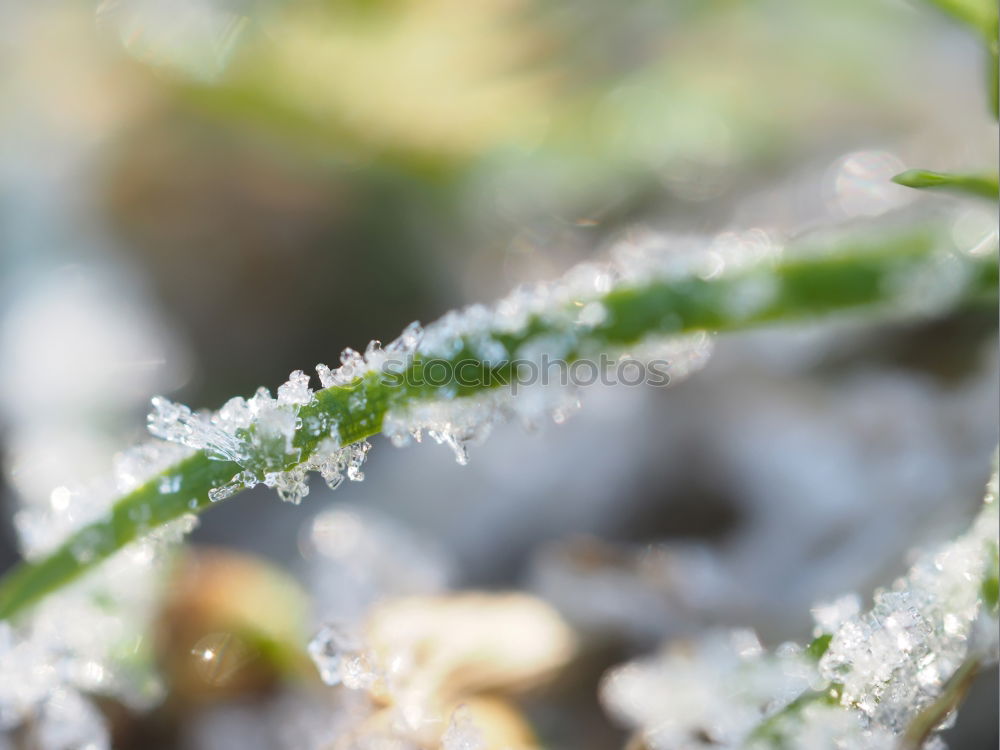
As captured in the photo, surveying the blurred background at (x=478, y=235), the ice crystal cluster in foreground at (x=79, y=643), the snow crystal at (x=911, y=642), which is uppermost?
the blurred background at (x=478, y=235)

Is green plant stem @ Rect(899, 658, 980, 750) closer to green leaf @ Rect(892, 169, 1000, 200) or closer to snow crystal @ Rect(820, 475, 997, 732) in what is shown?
snow crystal @ Rect(820, 475, 997, 732)

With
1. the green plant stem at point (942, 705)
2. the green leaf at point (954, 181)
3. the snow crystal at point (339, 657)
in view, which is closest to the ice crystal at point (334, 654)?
the snow crystal at point (339, 657)

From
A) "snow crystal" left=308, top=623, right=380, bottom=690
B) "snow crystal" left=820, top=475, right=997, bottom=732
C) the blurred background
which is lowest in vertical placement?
"snow crystal" left=820, top=475, right=997, bottom=732

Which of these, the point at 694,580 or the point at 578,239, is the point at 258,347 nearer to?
the point at 578,239

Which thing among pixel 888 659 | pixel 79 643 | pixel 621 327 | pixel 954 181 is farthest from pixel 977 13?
pixel 79 643

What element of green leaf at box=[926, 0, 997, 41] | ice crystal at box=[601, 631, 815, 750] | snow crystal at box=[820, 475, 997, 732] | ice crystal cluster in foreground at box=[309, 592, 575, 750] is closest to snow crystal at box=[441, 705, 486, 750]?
ice crystal cluster in foreground at box=[309, 592, 575, 750]

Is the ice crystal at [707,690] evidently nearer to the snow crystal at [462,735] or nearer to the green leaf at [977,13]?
the snow crystal at [462,735]

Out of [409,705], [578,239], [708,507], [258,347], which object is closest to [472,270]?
[578,239]
